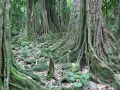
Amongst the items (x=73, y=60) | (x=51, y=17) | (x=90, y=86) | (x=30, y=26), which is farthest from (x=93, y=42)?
(x=51, y=17)

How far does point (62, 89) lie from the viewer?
4570 millimetres

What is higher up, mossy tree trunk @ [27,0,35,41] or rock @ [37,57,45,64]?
mossy tree trunk @ [27,0,35,41]

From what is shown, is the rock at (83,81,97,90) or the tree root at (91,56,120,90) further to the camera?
the tree root at (91,56,120,90)

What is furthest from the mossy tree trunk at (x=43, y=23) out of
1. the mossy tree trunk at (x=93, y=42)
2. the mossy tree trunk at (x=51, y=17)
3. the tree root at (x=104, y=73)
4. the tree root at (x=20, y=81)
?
the tree root at (x=20, y=81)

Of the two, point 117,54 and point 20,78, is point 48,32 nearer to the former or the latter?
point 117,54

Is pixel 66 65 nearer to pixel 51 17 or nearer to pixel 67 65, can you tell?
pixel 67 65

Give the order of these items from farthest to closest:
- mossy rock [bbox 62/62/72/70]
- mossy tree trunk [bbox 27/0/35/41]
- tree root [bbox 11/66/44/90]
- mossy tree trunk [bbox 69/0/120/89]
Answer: mossy tree trunk [bbox 27/0/35/41] < mossy rock [bbox 62/62/72/70] < mossy tree trunk [bbox 69/0/120/89] < tree root [bbox 11/66/44/90]

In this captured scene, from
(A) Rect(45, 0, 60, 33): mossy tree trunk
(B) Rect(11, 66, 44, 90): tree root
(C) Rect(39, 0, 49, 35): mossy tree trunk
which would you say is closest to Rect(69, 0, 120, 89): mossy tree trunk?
(B) Rect(11, 66, 44, 90): tree root

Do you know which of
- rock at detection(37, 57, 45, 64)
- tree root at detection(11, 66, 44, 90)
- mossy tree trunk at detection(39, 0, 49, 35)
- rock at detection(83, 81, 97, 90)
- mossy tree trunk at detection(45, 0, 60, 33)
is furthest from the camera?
mossy tree trunk at detection(45, 0, 60, 33)

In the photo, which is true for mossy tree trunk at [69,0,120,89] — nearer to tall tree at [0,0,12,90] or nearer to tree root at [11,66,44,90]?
tree root at [11,66,44,90]

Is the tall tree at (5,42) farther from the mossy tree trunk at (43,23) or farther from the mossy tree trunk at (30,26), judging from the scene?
the mossy tree trunk at (43,23)

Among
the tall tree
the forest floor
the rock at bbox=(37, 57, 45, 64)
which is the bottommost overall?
the forest floor

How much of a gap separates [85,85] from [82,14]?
2.22 m

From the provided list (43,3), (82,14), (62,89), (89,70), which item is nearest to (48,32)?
(43,3)
